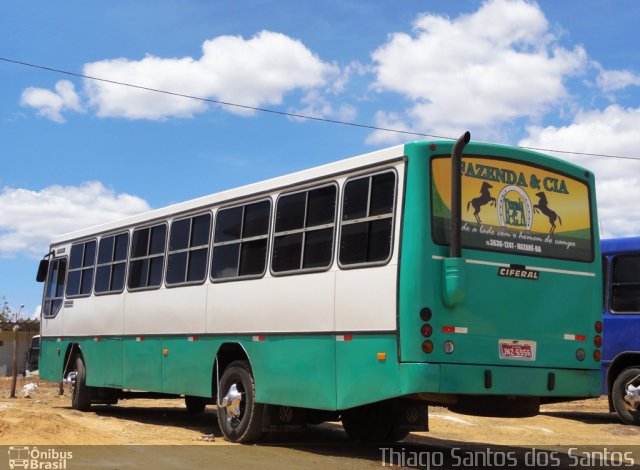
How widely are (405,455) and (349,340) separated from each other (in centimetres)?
190

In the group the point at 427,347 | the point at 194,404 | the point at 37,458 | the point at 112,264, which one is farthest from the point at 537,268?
the point at 194,404

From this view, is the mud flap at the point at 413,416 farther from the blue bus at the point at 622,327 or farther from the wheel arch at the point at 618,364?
the wheel arch at the point at 618,364

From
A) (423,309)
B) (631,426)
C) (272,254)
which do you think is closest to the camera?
(423,309)

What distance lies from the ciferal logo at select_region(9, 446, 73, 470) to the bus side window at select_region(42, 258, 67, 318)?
26.4 ft

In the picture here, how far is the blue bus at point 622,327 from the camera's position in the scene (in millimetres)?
15961

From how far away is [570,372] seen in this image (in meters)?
9.92

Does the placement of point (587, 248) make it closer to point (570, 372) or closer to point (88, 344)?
point (570, 372)

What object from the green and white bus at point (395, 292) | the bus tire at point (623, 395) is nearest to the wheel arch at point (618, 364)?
the bus tire at point (623, 395)

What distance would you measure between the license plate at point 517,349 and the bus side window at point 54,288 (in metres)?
10.7

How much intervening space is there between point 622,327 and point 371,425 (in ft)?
21.1

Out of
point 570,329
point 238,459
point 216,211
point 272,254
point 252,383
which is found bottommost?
point 238,459

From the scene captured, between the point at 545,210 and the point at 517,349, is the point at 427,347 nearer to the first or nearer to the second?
the point at 517,349

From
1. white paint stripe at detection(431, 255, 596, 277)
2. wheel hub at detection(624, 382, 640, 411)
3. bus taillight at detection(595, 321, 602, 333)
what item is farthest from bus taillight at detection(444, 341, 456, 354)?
wheel hub at detection(624, 382, 640, 411)

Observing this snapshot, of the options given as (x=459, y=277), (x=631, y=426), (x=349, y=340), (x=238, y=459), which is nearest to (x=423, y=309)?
(x=459, y=277)
